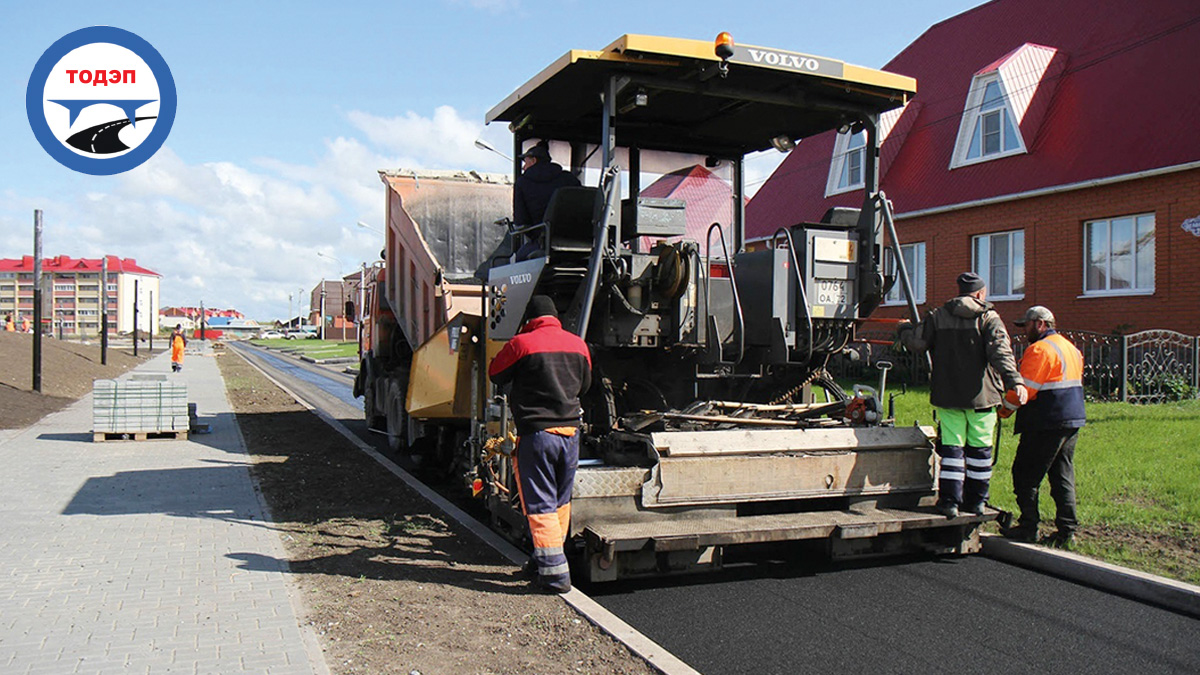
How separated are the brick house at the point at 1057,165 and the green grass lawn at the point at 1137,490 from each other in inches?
223

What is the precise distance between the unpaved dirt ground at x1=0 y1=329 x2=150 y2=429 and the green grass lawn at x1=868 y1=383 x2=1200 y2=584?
14.5 m

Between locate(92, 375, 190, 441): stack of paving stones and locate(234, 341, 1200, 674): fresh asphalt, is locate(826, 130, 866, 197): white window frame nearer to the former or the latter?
locate(92, 375, 190, 441): stack of paving stones

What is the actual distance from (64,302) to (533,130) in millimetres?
114842

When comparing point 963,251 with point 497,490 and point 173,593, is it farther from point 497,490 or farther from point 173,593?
point 173,593

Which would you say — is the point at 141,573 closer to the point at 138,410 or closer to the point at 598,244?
the point at 598,244

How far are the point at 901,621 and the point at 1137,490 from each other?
12.4 feet

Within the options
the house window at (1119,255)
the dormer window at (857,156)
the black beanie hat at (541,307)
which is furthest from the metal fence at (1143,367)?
the black beanie hat at (541,307)

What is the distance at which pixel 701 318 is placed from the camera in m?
6.29

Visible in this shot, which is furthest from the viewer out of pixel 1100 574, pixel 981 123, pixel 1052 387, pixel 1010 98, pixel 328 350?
pixel 328 350

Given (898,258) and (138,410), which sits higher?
(898,258)

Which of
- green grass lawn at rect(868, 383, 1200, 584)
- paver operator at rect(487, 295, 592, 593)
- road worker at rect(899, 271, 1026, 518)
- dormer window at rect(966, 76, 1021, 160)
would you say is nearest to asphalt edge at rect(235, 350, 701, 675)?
paver operator at rect(487, 295, 592, 593)

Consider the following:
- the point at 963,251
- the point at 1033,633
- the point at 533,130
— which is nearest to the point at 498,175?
the point at 533,130

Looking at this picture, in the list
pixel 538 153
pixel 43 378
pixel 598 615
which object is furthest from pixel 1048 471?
pixel 43 378

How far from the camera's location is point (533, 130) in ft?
24.0
